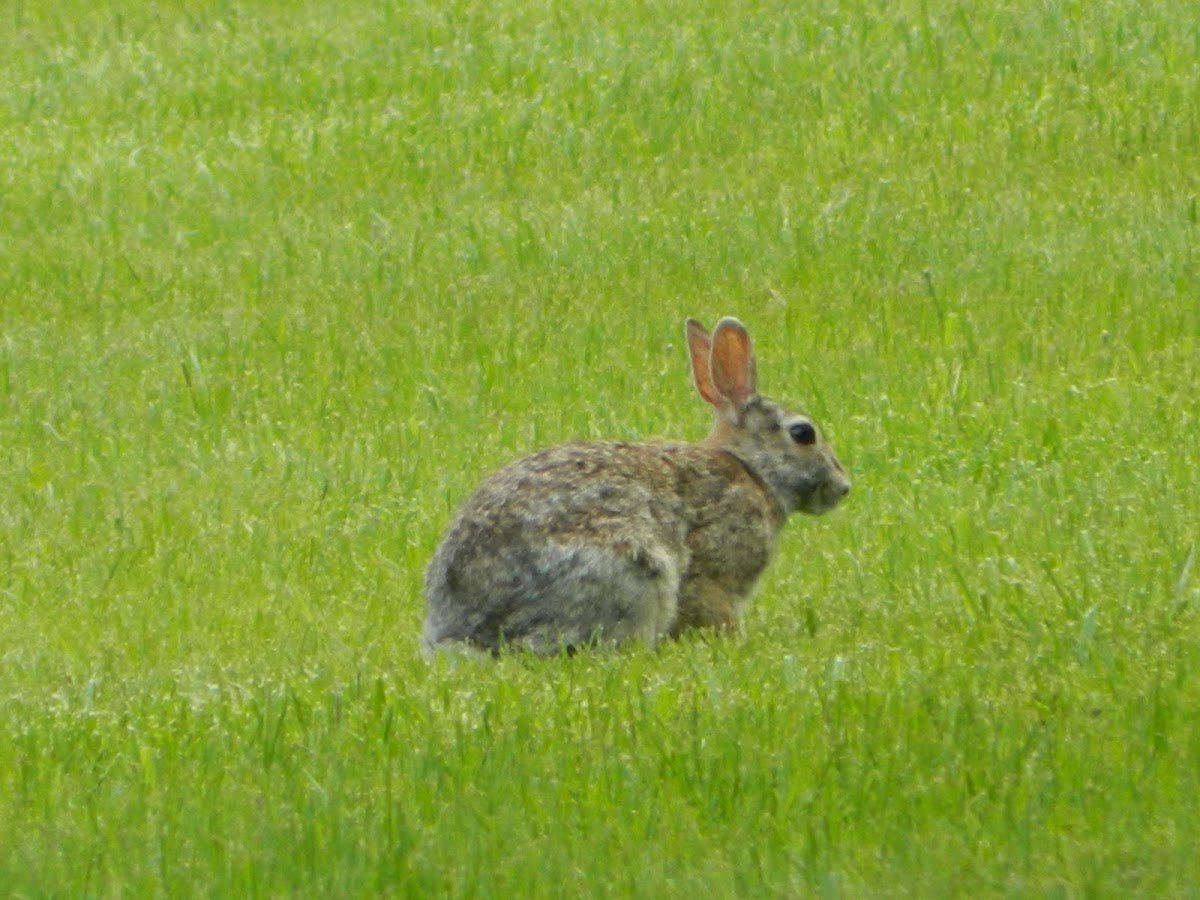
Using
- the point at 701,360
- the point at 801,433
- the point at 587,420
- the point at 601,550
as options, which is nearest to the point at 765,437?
the point at 801,433

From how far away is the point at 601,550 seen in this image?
24.4 ft

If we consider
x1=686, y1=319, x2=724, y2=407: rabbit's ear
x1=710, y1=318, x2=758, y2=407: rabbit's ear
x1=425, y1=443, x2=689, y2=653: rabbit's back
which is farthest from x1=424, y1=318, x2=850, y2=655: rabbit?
x1=686, y1=319, x2=724, y2=407: rabbit's ear

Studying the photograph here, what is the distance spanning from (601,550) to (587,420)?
10.8 ft

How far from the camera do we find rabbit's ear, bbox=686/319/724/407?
8938mm

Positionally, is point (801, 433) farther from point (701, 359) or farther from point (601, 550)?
point (601, 550)

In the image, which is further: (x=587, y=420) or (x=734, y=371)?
(x=587, y=420)

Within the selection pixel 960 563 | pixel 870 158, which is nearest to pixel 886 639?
pixel 960 563

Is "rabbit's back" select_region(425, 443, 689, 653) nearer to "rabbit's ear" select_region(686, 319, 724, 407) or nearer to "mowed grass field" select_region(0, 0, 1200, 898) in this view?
"mowed grass field" select_region(0, 0, 1200, 898)

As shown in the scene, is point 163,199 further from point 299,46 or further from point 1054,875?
point 1054,875

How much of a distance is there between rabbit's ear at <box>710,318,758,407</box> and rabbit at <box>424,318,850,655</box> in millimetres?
154

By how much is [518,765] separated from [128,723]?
1346 mm

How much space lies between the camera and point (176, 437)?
36.4ft

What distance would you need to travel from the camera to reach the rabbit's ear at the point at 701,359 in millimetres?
8938

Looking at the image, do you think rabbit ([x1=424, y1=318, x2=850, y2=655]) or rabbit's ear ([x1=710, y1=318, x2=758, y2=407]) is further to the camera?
rabbit's ear ([x1=710, y1=318, x2=758, y2=407])
